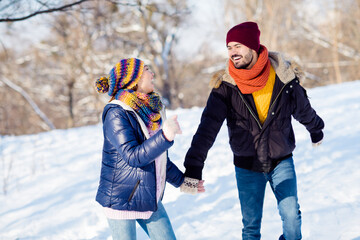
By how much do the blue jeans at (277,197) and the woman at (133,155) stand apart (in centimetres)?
62

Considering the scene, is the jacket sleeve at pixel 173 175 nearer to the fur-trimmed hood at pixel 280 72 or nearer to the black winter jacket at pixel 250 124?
the black winter jacket at pixel 250 124

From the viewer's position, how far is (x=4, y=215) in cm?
421

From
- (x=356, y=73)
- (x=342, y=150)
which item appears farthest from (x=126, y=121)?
(x=356, y=73)

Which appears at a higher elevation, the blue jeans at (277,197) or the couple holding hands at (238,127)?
the couple holding hands at (238,127)

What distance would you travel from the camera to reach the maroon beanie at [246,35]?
222 cm

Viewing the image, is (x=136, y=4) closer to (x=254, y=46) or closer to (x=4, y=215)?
(x=254, y=46)

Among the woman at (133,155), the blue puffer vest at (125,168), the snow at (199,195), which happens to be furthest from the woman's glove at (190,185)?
the snow at (199,195)

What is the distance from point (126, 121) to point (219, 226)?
2.10 m

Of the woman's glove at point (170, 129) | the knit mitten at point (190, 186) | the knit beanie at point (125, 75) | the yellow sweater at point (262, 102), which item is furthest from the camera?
the yellow sweater at point (262, 102)

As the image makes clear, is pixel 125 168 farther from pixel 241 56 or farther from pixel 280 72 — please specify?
pixel 280 72

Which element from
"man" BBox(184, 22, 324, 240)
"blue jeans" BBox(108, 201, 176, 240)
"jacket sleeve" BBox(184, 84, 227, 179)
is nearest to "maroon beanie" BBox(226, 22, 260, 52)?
"man" BBox(184, 22, 324, 240)

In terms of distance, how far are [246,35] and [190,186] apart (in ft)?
3.77

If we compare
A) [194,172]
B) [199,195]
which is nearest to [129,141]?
[194,172]

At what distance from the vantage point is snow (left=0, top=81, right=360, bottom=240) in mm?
3350
